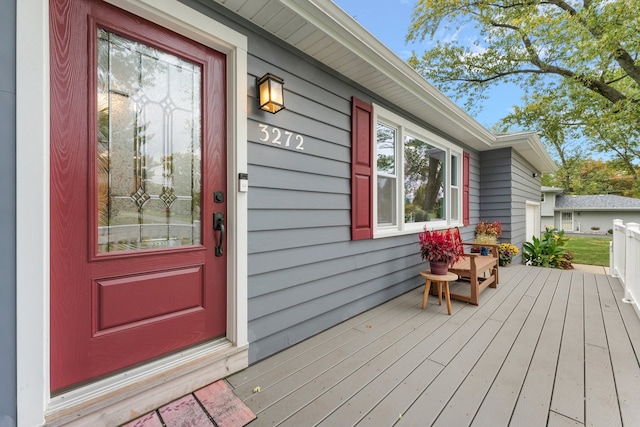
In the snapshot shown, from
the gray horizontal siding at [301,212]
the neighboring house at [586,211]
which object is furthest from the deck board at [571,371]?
the neighboring house at [586,211]

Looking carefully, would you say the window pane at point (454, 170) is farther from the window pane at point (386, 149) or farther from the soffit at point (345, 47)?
the window pane at point (386, 149)

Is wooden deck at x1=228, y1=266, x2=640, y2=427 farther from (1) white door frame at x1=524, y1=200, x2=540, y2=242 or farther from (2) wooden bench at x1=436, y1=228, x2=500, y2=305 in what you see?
(1) white door frame at x1=524, y1=200, x2=540, y2=242

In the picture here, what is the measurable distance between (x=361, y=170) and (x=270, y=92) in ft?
A: 4.26

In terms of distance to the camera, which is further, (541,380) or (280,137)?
(280,137)

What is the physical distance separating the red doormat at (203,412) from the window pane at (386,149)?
2603 millimetres

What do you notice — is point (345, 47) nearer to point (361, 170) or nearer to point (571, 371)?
point (361, 170)

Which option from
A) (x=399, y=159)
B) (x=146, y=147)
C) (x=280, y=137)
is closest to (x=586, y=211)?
(x=399, y=159)

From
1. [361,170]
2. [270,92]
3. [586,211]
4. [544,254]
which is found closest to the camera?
[270,92]

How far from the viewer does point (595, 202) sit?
18.0 m

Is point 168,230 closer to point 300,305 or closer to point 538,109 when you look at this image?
point 300,305

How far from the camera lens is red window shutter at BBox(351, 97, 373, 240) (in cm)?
272

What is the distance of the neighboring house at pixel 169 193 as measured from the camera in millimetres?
1155

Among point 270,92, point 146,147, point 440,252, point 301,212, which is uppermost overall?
point 270,92

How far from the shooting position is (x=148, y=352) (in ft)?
5.01
